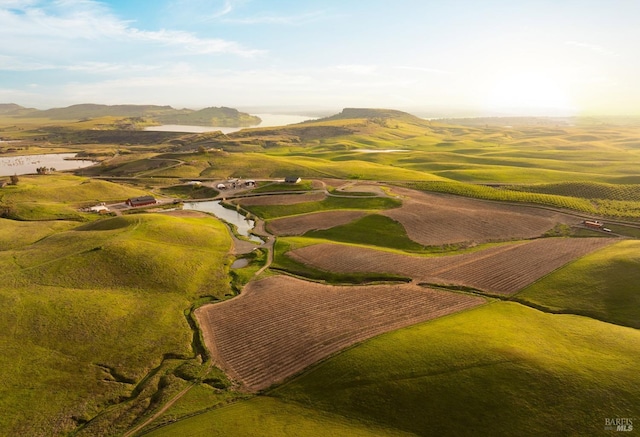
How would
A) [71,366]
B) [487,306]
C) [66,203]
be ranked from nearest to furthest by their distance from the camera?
[71,366] < [487,306] < [66,203]

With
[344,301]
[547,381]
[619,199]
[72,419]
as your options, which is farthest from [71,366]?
[619,199]

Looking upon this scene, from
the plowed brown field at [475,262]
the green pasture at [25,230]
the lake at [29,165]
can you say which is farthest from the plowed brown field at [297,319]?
the lake at [29,165]

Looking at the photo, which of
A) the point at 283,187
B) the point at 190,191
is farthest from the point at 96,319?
the point at 190,191

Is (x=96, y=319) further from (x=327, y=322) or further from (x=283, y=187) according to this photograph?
(x=283, y=187)

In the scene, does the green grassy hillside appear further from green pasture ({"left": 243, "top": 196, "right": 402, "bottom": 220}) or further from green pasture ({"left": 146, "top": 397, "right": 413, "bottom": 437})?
green pasture ({"left": 243, "top": 196, "right": 402, "bottom": 220})

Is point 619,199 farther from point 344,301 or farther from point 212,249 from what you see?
point 212,249
